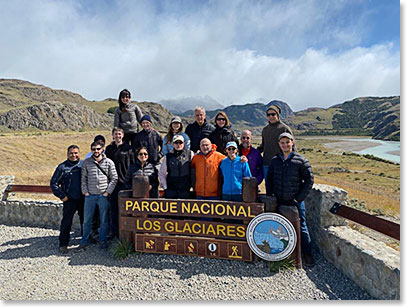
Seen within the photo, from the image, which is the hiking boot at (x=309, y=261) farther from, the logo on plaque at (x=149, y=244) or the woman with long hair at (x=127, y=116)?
the woman with long hair at (x=127, y=116)

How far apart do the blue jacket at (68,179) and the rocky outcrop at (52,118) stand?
85.5 meters

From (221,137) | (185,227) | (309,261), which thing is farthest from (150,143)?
(309,261)

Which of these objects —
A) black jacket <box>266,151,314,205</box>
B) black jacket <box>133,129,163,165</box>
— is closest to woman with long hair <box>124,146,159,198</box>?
black jacket <box>133,129,163,165</box>

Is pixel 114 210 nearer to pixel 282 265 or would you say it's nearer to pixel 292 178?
pixel 282 265

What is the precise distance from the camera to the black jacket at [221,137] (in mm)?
6223

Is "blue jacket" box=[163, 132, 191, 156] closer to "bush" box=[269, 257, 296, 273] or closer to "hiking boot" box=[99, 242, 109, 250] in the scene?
"hiking boot" box=[99, 242, 109, 250]

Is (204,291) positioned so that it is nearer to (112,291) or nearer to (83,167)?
(112,291)

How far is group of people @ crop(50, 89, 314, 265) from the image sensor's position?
5238mm

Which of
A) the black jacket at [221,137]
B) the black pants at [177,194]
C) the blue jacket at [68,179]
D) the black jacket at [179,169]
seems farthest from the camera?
the black jacket at [221,137]

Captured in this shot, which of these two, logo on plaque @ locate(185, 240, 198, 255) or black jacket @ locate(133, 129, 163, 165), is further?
black jacket @ locate(133, 129, 163, 165)

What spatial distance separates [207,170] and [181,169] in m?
0.52

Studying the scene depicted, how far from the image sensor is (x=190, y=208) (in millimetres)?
5410

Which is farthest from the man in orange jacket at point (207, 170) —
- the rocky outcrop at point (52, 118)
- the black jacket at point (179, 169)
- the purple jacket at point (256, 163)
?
the rocky outcrop at point (52, 118)

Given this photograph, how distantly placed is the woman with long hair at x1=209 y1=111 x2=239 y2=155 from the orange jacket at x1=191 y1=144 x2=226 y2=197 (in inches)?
26.4
